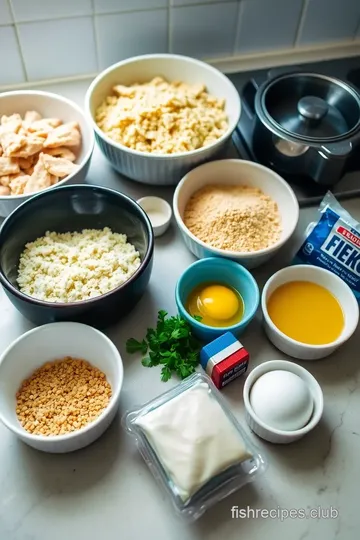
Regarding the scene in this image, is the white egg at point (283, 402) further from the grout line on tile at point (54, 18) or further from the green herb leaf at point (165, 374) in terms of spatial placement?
the grout line on tile at point (54, 18)

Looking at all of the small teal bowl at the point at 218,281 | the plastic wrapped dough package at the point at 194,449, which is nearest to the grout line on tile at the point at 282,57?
the small teal bowl at the point at 218,281

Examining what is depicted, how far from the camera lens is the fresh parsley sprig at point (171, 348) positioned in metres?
0.82

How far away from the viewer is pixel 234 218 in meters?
0.93

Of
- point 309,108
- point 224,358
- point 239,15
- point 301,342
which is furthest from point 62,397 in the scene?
point 239,15

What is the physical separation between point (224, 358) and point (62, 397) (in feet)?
0.75

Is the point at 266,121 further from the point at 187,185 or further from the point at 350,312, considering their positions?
the point at 350,312

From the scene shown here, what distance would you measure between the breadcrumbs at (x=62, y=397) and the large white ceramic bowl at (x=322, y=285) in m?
0.26

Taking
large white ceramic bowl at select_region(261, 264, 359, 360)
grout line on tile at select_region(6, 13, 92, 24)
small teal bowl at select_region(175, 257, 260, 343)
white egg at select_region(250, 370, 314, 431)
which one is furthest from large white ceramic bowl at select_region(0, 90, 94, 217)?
white egg at select_region(250, 370, 314, 431)

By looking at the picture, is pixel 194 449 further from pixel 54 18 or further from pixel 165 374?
pixel 54 18

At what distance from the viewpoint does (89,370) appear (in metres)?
0.80

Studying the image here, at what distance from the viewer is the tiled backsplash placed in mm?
1053

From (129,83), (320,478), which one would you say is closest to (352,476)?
(320,478)

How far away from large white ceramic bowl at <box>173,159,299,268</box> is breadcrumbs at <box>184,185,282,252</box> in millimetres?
12

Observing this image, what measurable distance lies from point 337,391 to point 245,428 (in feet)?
0.50
